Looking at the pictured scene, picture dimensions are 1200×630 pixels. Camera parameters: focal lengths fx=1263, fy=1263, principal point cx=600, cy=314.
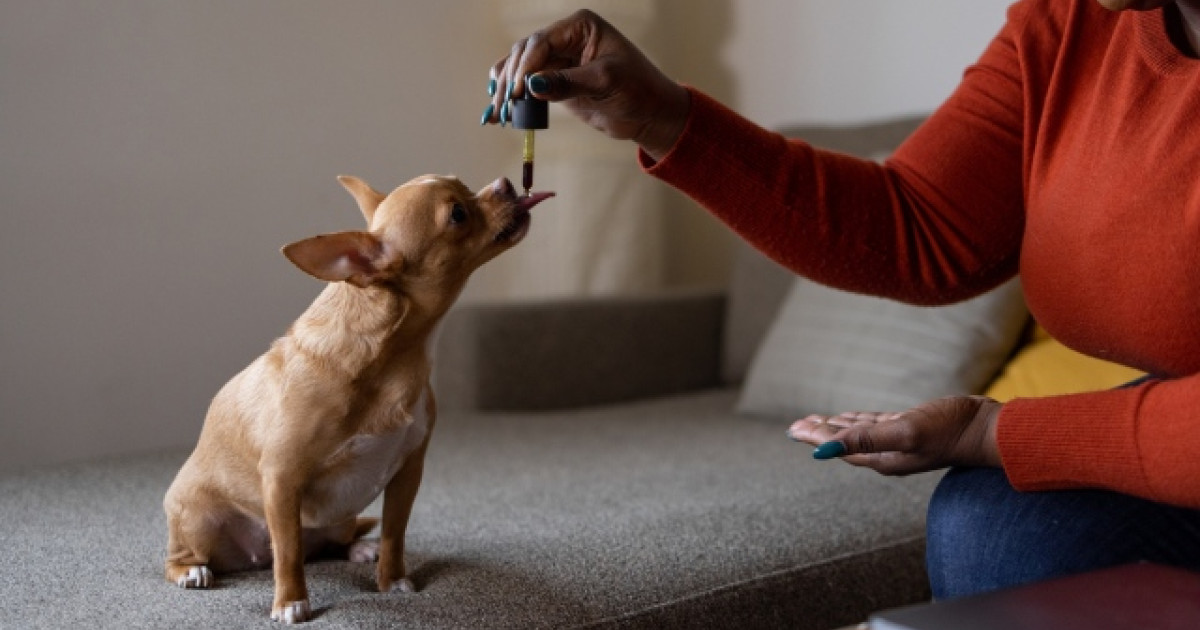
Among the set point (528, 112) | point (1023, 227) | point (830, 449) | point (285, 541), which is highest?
point (528, 112)

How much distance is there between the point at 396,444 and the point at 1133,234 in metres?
0.71

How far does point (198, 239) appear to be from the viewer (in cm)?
248

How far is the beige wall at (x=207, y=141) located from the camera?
90.1 inches

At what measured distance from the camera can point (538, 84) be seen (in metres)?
1.12

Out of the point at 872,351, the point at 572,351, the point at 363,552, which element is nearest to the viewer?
the point at 363,552

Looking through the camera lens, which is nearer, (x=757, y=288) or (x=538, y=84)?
(x=538, y=84)

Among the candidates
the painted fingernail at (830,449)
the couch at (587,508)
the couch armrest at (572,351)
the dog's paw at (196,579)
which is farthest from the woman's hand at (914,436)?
the couch armrest at (572,351)

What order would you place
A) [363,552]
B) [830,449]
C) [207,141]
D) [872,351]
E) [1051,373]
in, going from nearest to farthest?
[830,449] < [363,552] < [1051,373] < [872,351] < [207,141]

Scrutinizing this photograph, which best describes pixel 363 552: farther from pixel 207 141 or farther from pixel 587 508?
pixel 207 141

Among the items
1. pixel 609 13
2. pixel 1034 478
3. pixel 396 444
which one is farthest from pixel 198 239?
pixel 1034 478

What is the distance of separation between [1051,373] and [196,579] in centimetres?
127

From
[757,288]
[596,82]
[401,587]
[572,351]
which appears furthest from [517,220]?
[757,288]

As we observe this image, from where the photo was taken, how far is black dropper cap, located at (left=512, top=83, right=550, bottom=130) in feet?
3.76

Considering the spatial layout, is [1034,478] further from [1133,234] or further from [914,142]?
[914,142]
